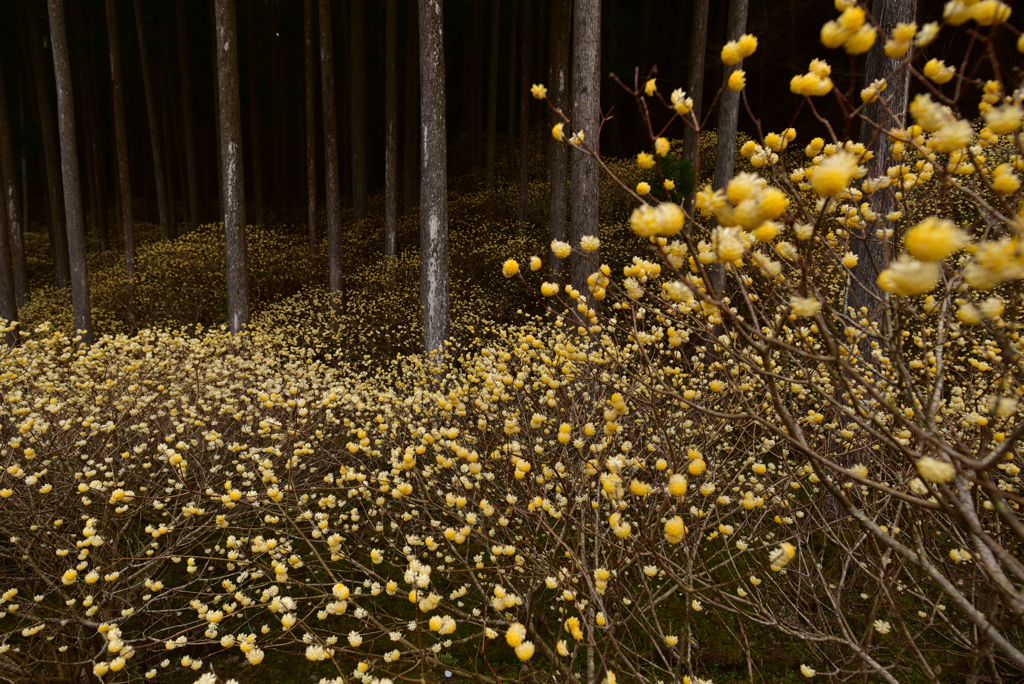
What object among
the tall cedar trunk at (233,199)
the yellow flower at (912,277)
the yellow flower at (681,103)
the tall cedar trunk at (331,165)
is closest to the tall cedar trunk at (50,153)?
the tall cedar trunk at (233,199)

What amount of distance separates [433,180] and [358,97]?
325 inches

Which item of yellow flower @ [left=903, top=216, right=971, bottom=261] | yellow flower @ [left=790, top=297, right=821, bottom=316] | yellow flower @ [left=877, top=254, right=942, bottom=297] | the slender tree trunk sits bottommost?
yellow flower @ [left=790, top=297, right=821, bottom=316]

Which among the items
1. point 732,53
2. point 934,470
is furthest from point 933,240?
point 732,53

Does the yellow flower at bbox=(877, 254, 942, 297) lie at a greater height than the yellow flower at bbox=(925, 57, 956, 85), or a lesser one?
lesser

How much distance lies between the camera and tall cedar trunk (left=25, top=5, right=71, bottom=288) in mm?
11125

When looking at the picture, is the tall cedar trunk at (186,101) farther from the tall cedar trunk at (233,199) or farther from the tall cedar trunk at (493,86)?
the tall cedar trunk at (233,199)

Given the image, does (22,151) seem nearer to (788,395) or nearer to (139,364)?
(139,364)

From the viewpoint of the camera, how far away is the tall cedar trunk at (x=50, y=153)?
11125 millimetres

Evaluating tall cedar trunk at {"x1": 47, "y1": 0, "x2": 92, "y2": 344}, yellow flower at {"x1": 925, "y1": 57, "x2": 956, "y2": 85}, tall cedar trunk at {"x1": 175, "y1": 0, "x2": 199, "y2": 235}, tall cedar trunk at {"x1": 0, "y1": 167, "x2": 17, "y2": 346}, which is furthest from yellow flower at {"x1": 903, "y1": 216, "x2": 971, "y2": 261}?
tall cedar trunk at {"x1": 175, "y1": 0, "x2": 199, "y2": 235}

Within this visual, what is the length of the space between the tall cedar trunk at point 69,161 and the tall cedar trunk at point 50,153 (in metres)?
2.83

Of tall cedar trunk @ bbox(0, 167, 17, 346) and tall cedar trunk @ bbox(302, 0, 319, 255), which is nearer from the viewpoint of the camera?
tall cedar trunk @ bbox(0, 167, 17, 346)

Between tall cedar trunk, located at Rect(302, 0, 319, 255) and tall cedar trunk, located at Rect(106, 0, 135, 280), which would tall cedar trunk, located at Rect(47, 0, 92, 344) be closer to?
tall cedar trunk, located at Rect(106, 0, 135, 280)

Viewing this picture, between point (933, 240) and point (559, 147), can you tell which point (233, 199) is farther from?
point (933, 240)

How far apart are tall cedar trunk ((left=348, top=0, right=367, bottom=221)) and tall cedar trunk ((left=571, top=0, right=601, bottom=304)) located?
28.0 ft
